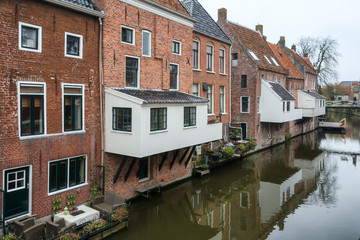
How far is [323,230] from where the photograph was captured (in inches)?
444

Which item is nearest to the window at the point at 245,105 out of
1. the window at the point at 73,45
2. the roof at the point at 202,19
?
the roof at the point at 202,19

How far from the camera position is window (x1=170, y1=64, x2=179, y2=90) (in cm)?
1625

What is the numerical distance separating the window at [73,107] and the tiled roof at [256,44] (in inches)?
721

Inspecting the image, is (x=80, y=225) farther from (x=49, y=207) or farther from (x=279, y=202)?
(x=279, y=202)

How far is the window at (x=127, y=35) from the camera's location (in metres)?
13.1

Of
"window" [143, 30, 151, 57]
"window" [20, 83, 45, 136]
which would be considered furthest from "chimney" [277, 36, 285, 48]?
"window" [20, 83, 45, 136]

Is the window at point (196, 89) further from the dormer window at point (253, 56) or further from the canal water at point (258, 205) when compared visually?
the dormer window at point (253, 56)

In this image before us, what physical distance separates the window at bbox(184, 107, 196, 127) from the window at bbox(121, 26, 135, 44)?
13.8 feet

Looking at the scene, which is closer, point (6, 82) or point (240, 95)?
point (6, 82)

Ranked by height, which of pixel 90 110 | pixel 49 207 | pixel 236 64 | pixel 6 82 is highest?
pixel 236 64

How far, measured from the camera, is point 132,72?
13.8m

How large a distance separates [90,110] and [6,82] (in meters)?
3.40

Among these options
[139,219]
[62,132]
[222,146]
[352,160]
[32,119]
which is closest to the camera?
[32,119]

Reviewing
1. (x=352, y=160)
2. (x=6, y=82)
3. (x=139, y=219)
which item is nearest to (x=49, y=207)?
(x=139, y=219)
